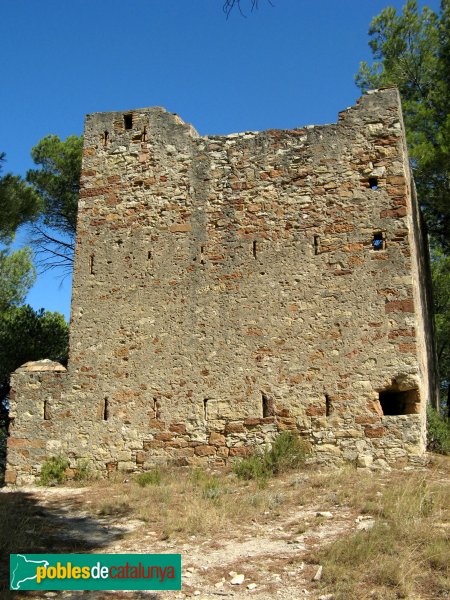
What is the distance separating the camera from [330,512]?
6242mm

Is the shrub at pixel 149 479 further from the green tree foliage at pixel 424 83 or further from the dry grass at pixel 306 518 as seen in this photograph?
the green tree foliage at pixel 424 83

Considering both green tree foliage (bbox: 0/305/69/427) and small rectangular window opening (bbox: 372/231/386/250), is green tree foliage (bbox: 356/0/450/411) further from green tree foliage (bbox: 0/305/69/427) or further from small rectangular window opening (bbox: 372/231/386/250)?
green tree foliage (bbox: 0/305/69/427)

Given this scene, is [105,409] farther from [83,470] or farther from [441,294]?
[441,294]

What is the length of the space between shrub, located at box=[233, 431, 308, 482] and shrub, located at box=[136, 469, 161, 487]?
3.45ft

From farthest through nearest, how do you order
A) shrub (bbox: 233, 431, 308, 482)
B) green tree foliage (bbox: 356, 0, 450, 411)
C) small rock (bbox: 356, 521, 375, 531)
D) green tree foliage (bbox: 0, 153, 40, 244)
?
green tree foliage (bbox: 356, 0, 450, 411)
green tree foliage (bbox: 0, 153, 40, 244)
shrub (bbox: 233, 431, 308, 482)
small rock (bbox: 356, 521, 375, 531)

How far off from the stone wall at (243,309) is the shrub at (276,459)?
17 cm

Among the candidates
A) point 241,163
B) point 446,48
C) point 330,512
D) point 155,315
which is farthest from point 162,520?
point 446,48

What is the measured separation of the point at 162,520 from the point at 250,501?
3.37 ft

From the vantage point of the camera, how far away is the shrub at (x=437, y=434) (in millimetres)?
8562

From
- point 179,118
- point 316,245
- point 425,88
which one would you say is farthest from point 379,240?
point 425,88

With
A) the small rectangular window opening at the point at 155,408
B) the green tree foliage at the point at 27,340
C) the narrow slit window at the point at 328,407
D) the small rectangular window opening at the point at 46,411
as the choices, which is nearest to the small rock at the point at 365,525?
the narrow slit window at the point at 328,407

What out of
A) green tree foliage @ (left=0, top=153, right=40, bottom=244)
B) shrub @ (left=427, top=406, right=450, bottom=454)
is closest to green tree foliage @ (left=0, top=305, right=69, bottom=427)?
green tree foliage @ (left=0, top=153, right=40, bottom=244)

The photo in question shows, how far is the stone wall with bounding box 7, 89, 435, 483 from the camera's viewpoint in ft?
27.6

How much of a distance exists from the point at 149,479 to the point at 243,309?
107 inches
